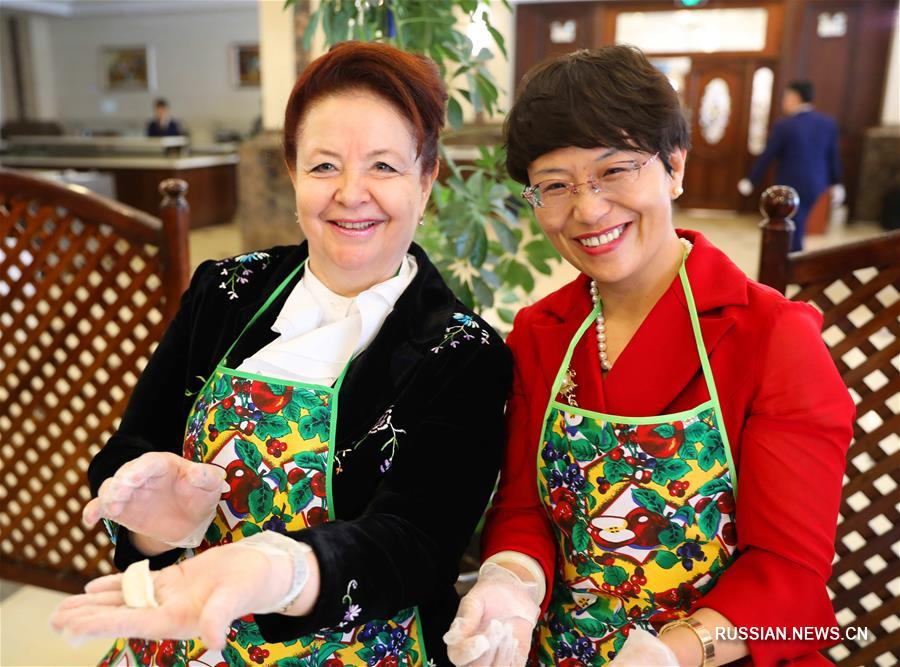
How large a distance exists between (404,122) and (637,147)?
375 millimetres

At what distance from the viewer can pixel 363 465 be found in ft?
3.92

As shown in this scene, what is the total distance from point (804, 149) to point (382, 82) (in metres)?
6.31

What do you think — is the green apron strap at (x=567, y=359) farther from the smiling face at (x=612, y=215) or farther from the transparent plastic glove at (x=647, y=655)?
the transparent plastic glove at (x=647, y=655)

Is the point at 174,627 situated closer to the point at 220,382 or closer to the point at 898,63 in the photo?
the point at 220,382

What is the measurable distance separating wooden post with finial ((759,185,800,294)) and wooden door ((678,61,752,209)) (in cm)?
948

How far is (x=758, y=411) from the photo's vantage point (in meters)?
1.12

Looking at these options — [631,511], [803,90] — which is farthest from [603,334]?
[803,90]

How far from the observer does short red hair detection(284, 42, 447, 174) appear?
1.20 m

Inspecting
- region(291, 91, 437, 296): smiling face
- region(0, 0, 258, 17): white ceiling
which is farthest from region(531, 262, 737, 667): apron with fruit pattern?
region(0, 0, 258, 17): white ceiling

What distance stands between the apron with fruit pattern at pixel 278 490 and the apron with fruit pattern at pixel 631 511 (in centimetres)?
30

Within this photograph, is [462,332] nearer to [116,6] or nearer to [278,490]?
[278,490]

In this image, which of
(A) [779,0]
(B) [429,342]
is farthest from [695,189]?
(B) [429,342]

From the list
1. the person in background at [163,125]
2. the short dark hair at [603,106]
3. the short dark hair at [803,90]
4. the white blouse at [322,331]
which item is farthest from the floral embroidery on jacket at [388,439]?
the person in background at [163,125]

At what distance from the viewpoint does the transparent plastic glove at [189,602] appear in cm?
82
